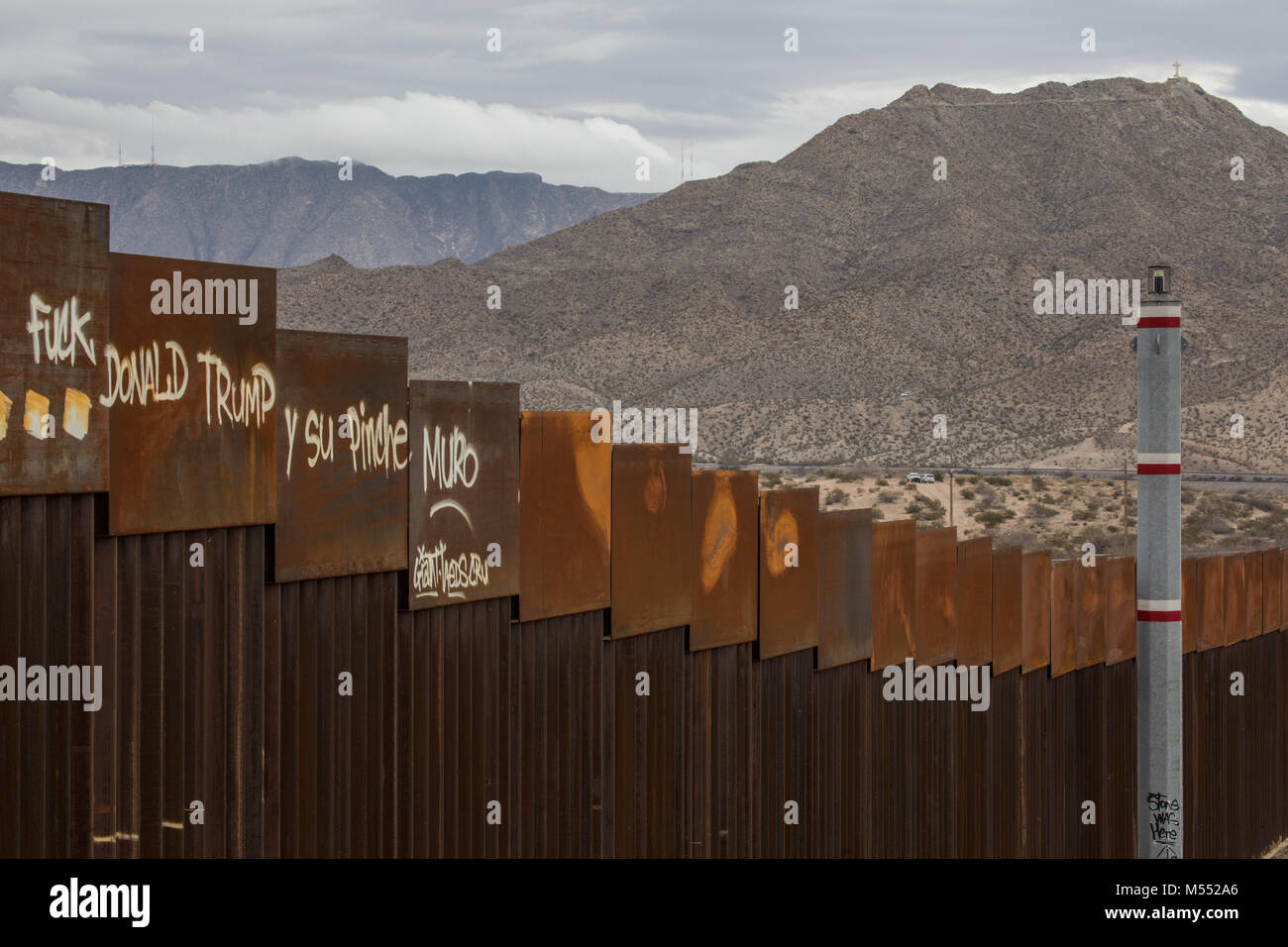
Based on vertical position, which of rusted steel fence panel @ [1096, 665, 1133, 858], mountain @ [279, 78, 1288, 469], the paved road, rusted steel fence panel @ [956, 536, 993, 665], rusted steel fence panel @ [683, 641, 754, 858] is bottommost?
rusted steel fence panel @ [1096, 665, 1133, 858]

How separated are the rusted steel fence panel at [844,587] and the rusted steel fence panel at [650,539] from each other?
209cm

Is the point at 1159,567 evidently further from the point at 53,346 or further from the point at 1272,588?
the point at 53,346

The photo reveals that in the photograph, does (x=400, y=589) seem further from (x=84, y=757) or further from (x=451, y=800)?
(x=84, y=757)

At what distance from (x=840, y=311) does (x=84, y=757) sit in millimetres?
91827

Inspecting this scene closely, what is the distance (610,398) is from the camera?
86000 mm

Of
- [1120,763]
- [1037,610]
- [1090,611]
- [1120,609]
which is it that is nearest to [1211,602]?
[1120,609]

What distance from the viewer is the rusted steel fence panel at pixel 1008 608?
15039 millimetres

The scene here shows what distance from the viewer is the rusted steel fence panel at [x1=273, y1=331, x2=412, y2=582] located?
7.74m

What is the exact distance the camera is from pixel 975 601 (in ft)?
48.4

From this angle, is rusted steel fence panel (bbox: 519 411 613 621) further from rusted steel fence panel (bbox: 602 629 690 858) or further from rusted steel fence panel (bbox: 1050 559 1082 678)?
rusted steel fence panel (bbox: 1050 559 1082 678)

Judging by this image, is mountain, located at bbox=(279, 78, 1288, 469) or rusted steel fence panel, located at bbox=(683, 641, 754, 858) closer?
rusted steel fence panel, located at bbox=(683, 641, 754, 858)

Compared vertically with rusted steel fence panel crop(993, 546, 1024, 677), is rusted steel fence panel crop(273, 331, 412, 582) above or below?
above

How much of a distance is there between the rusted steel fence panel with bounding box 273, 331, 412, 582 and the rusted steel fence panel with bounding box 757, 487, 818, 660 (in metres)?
4.01

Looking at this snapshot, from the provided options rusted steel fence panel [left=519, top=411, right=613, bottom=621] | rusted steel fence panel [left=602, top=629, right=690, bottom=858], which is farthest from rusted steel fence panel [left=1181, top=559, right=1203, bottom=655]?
rusted steel fence panel [left=519, top=411, right=613, bottom=621]
